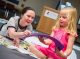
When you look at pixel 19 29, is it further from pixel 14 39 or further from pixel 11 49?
pixel 11 49

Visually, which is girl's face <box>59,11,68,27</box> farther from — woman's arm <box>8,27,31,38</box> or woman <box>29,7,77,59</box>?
woman's arm <box>8,27,31,38</box>

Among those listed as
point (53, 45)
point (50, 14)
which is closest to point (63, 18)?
point (53, 45)

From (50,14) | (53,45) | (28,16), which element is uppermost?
(28,16)

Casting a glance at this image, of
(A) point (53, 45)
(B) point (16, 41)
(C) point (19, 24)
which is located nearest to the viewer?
(B) point (16, 41)

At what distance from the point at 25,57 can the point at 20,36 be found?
0.30 metres

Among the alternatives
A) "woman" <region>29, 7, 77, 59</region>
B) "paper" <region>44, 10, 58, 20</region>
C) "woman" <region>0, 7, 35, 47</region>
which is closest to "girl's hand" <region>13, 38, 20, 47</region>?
"woman" <region>0, 7, 35, 47</region>

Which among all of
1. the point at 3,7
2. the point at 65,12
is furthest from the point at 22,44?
the point at 3,7

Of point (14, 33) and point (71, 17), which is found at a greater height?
point (71, 17)

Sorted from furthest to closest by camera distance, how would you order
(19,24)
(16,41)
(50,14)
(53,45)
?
1. (50,14)
2. (19,24)
3. (53,45)
4. (16,41)

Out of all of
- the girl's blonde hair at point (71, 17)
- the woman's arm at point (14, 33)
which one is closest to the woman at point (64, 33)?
the girl's blonde hair at point (71, 17)

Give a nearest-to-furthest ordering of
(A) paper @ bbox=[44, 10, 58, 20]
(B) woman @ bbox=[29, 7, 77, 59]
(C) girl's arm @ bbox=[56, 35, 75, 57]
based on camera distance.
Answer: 1. (C) girl's arm @ bbox=[56, 35, 75, 57]
2. (B) woman @ bbox=[29, 7, 77, 59]
3. (A) paper @ bbox=[44, 10, 58, 20]

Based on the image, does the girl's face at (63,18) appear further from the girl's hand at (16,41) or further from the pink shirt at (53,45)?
the girl's hand at (16,41)

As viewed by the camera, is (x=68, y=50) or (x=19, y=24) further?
(x=19, y=24)

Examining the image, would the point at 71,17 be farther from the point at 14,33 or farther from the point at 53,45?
the point at 14,33
